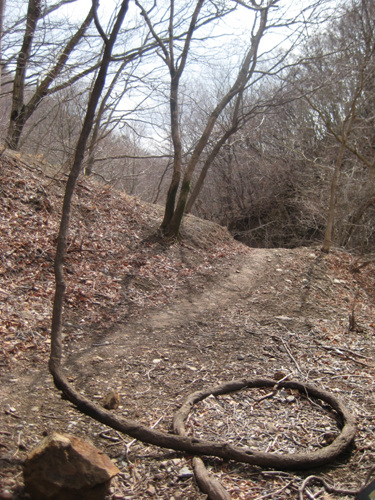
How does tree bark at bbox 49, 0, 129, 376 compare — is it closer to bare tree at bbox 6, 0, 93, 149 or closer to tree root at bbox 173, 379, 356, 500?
tree root at bbox 173, 379, 356, 500

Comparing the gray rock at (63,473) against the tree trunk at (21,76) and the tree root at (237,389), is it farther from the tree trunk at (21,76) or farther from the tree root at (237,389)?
the tree trunk at (21,76)

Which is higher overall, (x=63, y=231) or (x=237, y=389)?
(x=63, y=231)

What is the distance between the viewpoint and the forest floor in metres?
3.04

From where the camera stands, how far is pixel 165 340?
210 inches

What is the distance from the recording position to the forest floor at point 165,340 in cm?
304

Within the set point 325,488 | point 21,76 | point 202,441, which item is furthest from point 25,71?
point 325,488

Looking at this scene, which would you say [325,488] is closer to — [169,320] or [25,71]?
[169,320]

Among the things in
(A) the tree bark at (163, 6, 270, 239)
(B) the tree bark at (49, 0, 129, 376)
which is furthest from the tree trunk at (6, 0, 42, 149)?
(B) the tree bark at (49, 0, 129, 376)

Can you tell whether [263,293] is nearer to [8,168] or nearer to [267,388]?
[267,388]

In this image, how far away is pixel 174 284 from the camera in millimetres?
7621

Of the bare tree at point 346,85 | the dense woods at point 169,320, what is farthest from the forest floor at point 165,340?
the bare tree at point 346,85

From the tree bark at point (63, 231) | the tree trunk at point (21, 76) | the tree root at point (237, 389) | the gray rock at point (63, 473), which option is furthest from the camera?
the tree trunk at point (21, 76)

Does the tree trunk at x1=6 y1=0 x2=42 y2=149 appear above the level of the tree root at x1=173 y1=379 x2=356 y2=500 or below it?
above

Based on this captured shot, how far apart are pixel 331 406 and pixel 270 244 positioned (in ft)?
46.7
